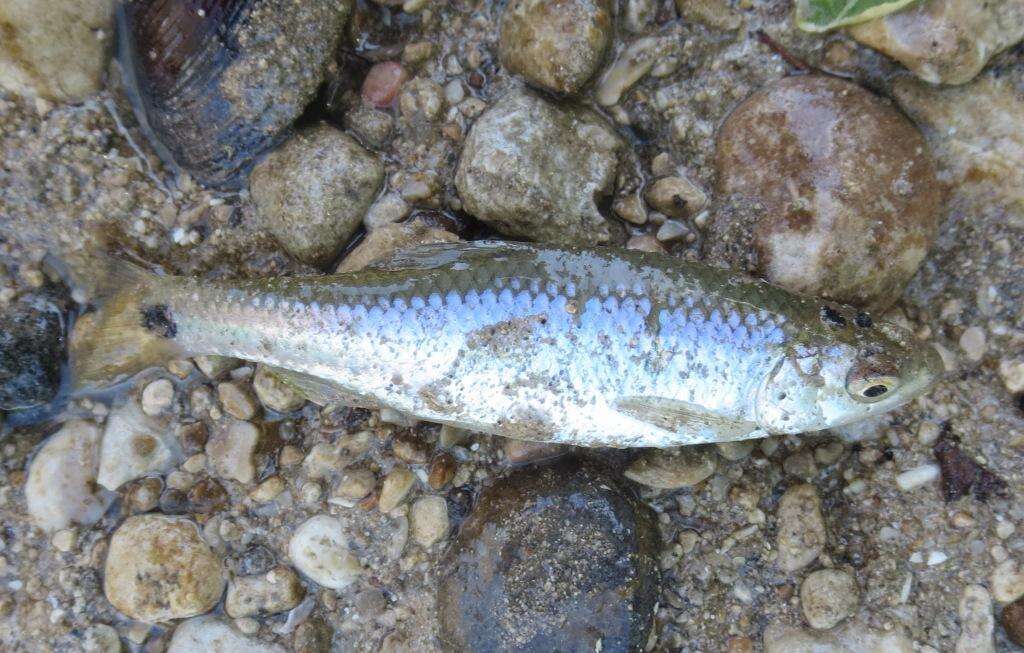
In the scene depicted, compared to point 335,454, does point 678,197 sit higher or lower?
higher

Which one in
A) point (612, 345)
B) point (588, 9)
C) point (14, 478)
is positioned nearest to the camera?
point (612, 345)

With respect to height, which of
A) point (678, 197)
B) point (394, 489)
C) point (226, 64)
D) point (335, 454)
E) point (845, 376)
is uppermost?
point (226, 64)

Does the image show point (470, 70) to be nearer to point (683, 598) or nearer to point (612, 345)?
point (612, 345)

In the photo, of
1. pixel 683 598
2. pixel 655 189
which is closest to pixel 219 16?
pixel 655 189

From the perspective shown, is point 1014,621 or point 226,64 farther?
point 226,64

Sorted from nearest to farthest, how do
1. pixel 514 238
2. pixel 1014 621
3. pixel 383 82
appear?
pixel 1014 621 → pixel 514 238 → pixel 383 82

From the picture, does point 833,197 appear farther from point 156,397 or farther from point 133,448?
point 133,448

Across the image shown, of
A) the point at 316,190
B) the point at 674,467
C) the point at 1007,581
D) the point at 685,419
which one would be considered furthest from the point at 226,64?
the point at 1007,581
